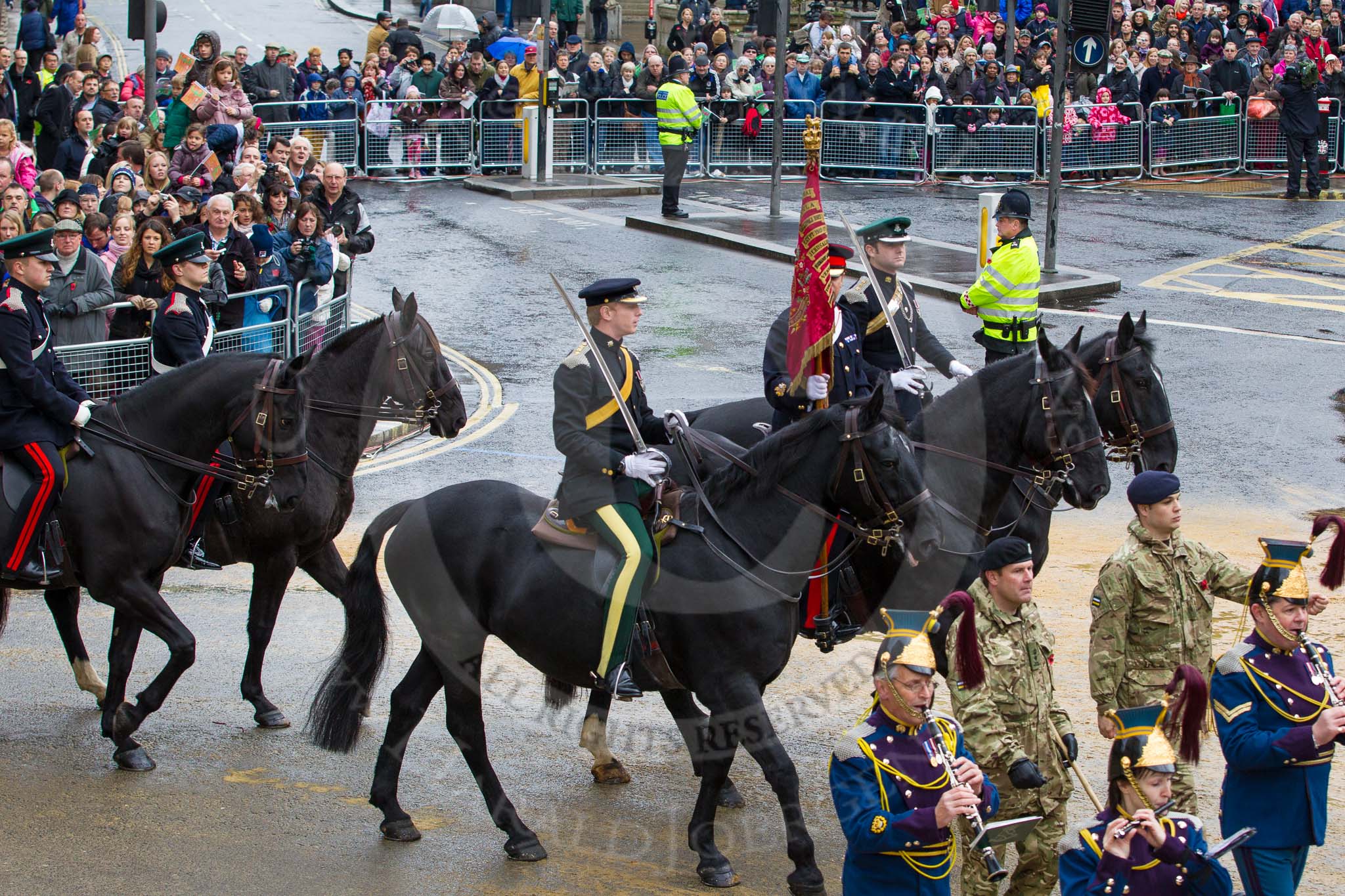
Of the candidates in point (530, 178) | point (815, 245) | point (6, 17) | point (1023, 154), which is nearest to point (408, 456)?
point (815, 245)

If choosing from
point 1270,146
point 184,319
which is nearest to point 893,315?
point 184,319

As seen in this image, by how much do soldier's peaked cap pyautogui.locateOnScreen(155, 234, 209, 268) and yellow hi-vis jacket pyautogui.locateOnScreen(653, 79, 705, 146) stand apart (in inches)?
540

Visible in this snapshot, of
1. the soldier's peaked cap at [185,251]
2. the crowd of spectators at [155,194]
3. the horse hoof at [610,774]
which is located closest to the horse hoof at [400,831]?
the horse hoof at [610,774]

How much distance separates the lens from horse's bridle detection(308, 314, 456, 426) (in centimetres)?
981

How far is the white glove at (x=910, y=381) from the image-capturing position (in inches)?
372

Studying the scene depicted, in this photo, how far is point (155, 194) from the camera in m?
15.0

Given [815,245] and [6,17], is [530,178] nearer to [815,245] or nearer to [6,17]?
[6,17]

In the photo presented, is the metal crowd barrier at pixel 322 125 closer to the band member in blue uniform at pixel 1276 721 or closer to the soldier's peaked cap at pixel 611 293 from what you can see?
the soldier's peaked cap at pixel 611 293

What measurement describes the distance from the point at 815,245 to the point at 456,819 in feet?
11.1

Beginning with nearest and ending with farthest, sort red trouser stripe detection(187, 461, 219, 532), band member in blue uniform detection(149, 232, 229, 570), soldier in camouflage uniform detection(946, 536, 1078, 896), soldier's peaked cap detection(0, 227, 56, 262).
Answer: soldier in camouflage uniform detection(946, 536, 1078, 896), soldier's peaked cap detection(0, 227, 56, 262), red trouser stripe detection(187, 461, 219, 532), band member in blue uniform detection(149, 232, 229, 570)

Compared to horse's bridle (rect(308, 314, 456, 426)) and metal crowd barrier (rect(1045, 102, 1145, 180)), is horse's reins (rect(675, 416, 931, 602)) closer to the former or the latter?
horse's bridle (rect(308, 314, 456, 426))

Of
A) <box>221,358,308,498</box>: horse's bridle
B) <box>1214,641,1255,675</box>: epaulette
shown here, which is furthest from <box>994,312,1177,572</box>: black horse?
<box>221,358,308,498</box>: horse's bridle

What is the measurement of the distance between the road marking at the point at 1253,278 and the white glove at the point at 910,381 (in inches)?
451

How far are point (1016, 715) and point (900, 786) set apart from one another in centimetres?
100
